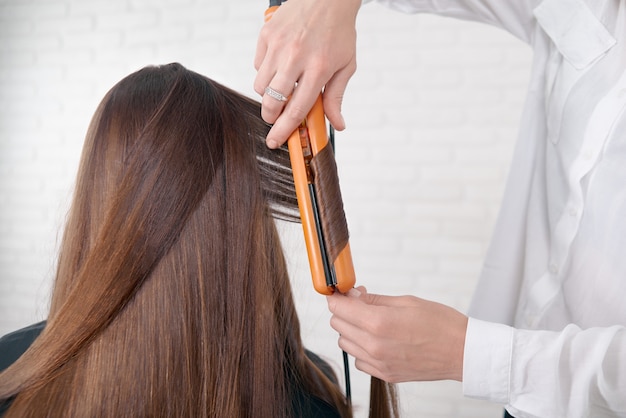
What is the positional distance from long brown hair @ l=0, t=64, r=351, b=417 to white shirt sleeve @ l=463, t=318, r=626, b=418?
28 cm

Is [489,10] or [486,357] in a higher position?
[489,10]

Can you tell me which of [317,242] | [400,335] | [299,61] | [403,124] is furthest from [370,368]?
[403,124]

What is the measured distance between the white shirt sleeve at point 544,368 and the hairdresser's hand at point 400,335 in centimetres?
3

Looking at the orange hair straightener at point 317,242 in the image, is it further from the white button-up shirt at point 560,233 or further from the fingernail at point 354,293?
the white button-up shirt at point 560,233

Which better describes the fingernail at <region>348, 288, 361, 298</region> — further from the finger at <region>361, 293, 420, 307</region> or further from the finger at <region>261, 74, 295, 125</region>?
the finger at <region>261, 74, 295, 125</region>

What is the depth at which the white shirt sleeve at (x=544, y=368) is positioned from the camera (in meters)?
0.67

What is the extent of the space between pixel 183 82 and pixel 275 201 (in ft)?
0.71

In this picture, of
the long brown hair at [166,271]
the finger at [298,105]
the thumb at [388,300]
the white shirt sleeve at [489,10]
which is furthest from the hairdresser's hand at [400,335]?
the white shirt sleeve at [489,10]

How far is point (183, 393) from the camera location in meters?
0.69

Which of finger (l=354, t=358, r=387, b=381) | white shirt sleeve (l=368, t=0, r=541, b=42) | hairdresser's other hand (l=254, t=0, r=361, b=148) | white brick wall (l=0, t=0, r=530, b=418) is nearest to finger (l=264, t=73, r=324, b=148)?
hairdresser's other hand (l=254, t=0, r=361, b=148)

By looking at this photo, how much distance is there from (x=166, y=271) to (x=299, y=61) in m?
0.32

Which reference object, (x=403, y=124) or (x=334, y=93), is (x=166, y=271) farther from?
(x=403, y=124)

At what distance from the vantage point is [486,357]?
0.70 meters

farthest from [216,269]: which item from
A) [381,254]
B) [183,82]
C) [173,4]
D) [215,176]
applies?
[173,4]
